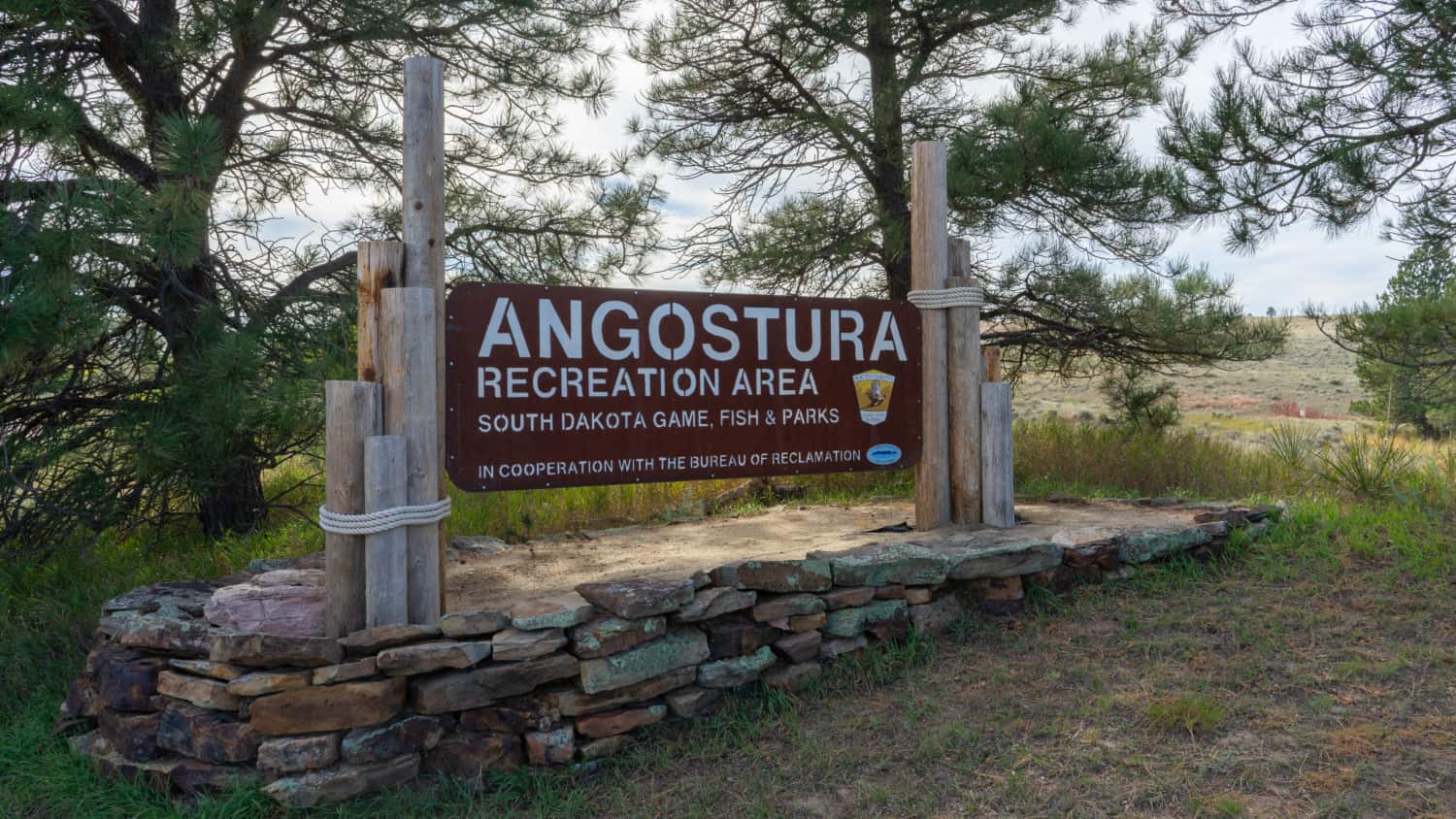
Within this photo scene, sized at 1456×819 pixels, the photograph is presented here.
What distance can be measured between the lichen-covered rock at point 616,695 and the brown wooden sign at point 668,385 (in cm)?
94

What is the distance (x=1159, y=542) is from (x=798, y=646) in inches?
88.8

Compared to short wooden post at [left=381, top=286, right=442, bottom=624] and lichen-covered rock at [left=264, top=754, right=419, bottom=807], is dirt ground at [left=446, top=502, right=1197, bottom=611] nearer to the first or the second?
short wooden post at [left=381, top=286, right=442, bottom=624]

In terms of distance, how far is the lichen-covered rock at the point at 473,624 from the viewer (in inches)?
140

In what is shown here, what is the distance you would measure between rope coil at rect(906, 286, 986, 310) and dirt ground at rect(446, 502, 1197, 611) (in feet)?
4.04

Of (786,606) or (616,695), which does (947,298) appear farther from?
(616,695)

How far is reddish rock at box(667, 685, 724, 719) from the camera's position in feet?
12.5

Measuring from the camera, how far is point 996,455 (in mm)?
5203

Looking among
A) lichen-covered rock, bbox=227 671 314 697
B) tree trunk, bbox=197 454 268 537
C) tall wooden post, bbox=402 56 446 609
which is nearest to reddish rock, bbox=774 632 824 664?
tall wooden post, bbox=402 56 446 609

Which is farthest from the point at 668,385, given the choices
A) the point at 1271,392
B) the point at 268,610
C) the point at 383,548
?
the point at 1271,392

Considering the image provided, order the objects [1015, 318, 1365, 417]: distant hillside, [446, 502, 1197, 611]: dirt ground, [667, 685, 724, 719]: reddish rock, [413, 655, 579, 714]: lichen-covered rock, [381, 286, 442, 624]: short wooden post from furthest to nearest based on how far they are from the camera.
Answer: [1015, 318, 1365, 417]: distant hillside, [446, 502, 1197, 611]: dirt ground, [667, 685, 724, 719]: reddish rock, [381, 286, 442, 624]: short wooden post, [413, 655, 579, 714]: lichen-covered rock

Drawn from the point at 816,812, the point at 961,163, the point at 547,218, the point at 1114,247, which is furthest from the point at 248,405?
the point at 1114,247

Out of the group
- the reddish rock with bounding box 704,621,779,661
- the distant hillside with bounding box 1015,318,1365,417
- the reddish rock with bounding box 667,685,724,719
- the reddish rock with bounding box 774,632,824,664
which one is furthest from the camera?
the distant hillside with bounding box 1015,318,1365,417

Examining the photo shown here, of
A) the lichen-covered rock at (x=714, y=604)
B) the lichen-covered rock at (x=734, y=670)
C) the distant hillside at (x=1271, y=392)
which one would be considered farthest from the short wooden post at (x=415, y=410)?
the distant hillside at (x=1271, y=392)

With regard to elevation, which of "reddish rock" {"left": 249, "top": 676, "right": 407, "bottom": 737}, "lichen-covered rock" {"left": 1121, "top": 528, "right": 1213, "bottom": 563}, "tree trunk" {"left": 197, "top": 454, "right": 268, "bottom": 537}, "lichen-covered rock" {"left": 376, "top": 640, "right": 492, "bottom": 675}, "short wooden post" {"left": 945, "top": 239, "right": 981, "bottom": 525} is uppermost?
"short wooden post" {"left": 945, "top": 239, "right": 981, "bottom": 525}
